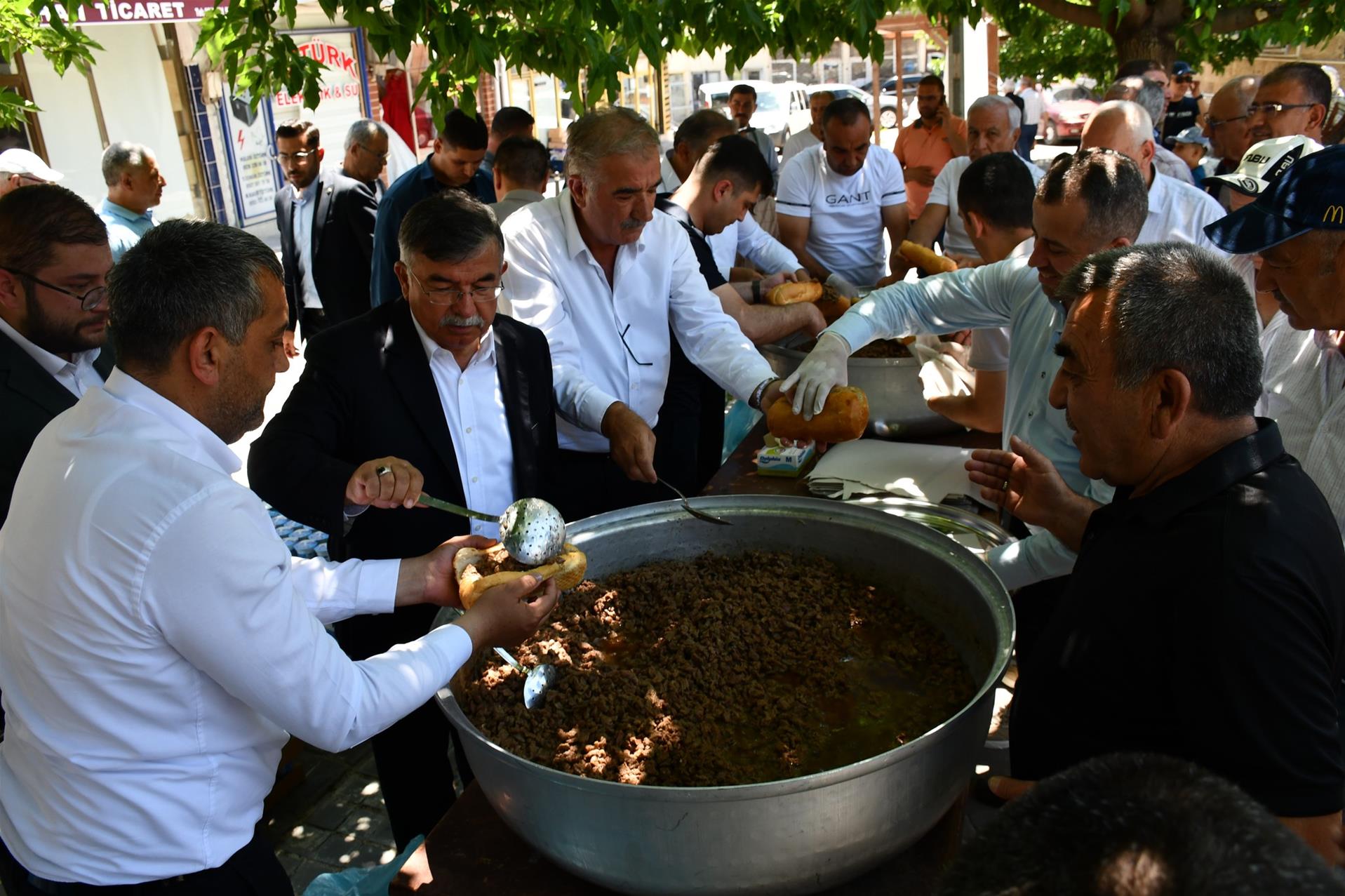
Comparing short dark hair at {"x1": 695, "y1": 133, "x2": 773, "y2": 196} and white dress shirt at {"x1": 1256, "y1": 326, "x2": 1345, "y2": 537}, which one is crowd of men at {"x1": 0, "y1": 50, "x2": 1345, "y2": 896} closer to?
white dress shirt at {"x1": 1256, "y1": 326, "x2": 1345, "y2": 537}

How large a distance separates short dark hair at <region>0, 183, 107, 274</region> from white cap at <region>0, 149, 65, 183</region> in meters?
2.25

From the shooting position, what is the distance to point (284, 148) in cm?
591

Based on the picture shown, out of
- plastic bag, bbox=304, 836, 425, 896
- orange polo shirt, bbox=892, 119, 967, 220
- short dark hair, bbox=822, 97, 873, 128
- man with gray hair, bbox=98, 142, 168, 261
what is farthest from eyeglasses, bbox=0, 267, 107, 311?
orange polo shirt, bbox=892, 119, 967, 220

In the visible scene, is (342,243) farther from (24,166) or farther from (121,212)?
(24,166)

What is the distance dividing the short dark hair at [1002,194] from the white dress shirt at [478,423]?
1867 millimetres

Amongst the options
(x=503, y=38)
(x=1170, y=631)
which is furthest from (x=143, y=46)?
(x=1170, y=631)

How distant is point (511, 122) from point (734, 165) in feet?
9.73

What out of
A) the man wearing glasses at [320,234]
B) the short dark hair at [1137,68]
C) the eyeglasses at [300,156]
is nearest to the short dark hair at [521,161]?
the man wearing glasses at [320,234]

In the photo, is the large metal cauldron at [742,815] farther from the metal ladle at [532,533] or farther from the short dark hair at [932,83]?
the short dark hair at [932,83]

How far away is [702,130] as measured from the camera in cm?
596

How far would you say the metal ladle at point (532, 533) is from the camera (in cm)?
188

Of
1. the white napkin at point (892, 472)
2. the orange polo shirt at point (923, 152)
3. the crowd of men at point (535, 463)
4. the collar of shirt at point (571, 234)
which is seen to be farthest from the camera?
the orange polo shirt at point (923, 152)

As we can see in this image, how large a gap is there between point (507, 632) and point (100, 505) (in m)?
0.67

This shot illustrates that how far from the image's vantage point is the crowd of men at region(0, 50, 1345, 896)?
4.30 feet
